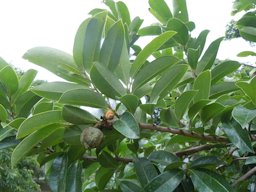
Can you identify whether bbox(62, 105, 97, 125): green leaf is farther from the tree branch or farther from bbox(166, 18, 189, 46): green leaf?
bbox(166, 18, 189, 46): green leaf

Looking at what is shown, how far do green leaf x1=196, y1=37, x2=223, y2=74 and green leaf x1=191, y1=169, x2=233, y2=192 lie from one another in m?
0.22

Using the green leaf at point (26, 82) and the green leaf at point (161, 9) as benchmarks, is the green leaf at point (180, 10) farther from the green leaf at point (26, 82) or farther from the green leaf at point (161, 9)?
the green leaf at point (26, 82)

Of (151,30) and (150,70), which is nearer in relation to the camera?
(150,70)

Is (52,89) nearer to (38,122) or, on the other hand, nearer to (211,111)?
(38,122)

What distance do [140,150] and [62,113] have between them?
34 cm

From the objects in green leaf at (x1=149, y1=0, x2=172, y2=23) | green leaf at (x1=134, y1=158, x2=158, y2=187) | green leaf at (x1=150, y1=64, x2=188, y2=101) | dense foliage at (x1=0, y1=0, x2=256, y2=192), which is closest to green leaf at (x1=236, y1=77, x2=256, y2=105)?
dense foliage at (x1=0, y1=0, x2=256, y2=192)

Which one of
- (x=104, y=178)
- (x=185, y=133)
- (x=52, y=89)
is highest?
(x=52, y=89)

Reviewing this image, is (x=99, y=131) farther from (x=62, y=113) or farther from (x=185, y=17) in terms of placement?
(x=185, y=17)

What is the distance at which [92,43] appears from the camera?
0.58 metres

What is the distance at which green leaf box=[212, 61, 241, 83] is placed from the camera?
0.70m

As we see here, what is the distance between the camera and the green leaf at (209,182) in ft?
1.87

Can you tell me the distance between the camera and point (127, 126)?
541 millimetres

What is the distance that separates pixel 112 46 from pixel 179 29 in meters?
0.23

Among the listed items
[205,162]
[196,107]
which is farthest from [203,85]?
[205,162]
